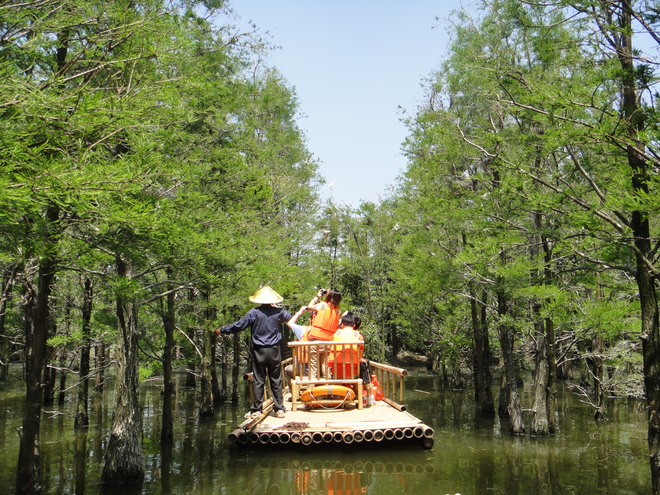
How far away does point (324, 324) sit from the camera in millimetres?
10211

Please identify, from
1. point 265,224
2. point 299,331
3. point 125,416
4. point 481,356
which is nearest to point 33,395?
point 125,416

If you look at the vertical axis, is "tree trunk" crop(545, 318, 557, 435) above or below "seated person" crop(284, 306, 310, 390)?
below

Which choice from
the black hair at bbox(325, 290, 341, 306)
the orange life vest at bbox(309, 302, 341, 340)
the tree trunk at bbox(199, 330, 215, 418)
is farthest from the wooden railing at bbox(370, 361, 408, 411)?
the tree trunk at bbox(199, 330, 215, 418)

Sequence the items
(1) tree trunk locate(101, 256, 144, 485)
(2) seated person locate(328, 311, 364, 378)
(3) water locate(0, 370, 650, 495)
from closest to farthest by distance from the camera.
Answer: (3) water locate(0, 370, 650, 495) < (2) seated person locate(328, 311, 364, 378) < (1) tree trunk locate(101, 256, 144, 485)

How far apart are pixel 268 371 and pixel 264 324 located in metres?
0.85

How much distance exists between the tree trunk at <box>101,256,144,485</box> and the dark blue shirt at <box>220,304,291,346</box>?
212 centimetres

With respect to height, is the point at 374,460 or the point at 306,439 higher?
the point at 306,439

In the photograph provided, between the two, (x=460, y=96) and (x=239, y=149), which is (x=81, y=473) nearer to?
(x=239, y=149)

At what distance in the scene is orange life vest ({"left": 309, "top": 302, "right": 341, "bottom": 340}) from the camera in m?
10.1

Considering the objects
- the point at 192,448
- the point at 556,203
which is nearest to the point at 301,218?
the point at 192,448

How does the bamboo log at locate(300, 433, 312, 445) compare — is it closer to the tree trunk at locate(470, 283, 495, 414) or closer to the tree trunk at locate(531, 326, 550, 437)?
the tree trunk at locate(531, 326, 550, 437)

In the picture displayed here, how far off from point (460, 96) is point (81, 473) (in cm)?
1563

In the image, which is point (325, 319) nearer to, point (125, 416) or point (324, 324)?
point (324, 324)

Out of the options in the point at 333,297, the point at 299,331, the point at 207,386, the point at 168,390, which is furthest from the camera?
the point at 207,386
